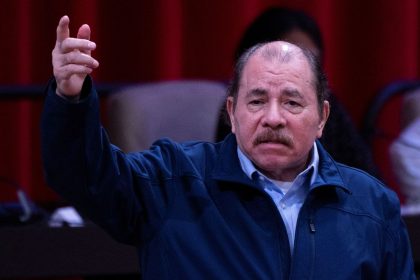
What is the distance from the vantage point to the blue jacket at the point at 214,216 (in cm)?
143

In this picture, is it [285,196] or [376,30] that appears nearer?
[285,196]

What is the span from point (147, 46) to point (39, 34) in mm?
355

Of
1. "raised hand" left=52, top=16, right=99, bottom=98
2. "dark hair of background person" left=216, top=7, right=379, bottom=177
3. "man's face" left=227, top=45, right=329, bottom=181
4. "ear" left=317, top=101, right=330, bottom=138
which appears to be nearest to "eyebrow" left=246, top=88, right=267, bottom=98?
"man's face" left=227, top=45, right=329, bottom=181

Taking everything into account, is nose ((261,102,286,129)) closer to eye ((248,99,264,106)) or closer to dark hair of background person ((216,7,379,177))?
eye ((248,99,264,106))

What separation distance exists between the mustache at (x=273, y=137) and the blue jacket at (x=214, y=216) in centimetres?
6

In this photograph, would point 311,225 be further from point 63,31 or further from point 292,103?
point 63,31

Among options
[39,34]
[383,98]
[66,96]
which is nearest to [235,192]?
[66,96]

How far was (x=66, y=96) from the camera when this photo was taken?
4.52 feet

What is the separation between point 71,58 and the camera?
1.34 m

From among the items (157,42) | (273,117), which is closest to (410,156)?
(157,42)

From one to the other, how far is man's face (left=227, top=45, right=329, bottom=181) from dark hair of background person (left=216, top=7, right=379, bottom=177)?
48cm

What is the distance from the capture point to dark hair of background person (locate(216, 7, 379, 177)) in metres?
2.26

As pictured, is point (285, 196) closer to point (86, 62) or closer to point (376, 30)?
point (86, 62)

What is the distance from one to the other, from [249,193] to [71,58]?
367mm
